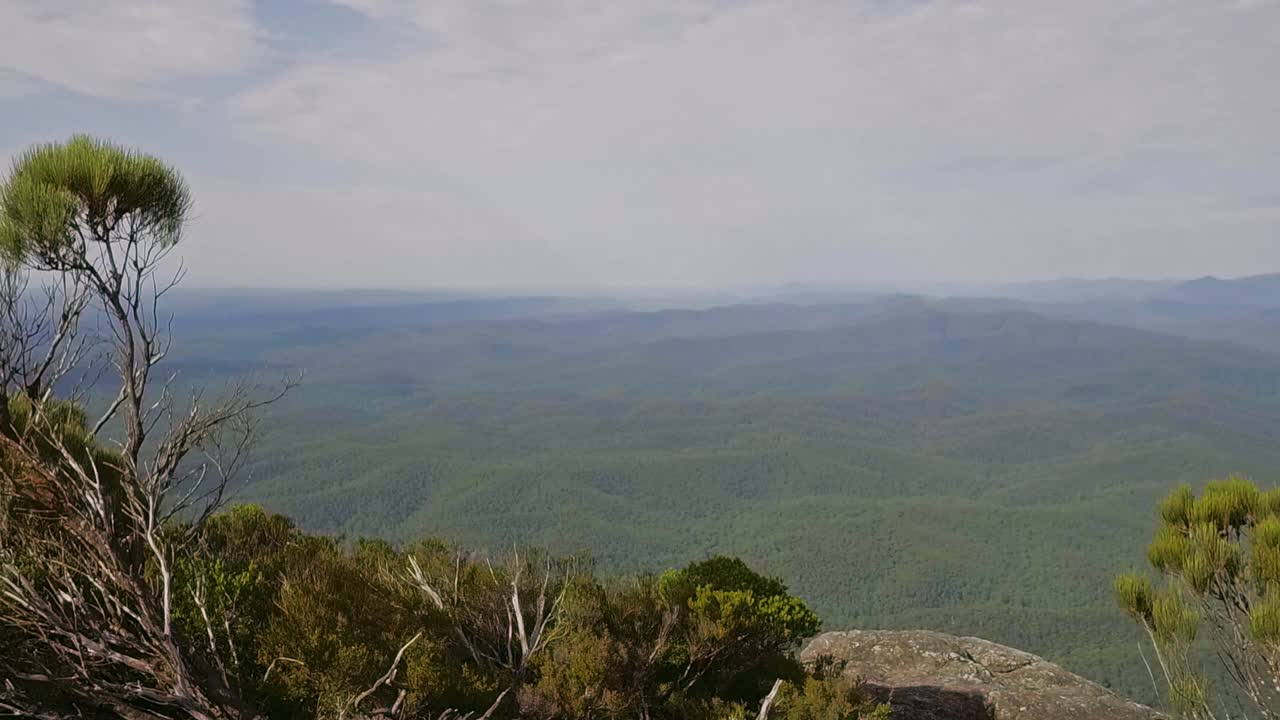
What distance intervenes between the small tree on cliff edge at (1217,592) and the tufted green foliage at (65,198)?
1480cm

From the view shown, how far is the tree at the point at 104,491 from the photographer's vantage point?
756 cm

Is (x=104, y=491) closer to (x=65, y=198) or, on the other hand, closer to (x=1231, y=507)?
(x=65, y=198)

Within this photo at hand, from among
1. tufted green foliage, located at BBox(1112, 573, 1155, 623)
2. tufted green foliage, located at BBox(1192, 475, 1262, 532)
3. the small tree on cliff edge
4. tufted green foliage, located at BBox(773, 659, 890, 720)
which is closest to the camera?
the small tree on cliff edge

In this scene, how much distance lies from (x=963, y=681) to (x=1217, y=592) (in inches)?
357

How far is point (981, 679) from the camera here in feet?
58.3

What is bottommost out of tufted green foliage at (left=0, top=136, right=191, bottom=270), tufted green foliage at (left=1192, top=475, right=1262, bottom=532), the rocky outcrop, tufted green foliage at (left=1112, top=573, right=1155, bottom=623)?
the rocky outcrop

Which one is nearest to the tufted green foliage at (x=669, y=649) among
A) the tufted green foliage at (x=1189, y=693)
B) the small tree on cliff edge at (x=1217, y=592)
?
the tufted green foliage at (x=1189, y=693)

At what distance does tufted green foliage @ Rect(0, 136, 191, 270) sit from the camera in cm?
868

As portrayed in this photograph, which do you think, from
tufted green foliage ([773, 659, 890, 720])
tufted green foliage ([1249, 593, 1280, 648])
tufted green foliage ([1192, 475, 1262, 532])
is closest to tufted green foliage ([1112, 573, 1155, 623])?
tufted green foliage ([1192, 475, 1262, 532])

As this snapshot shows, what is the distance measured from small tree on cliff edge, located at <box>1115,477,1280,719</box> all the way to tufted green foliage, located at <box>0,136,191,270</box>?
1480cm

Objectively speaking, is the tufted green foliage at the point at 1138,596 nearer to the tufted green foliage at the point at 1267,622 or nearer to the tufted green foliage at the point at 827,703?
the tufted green foliage at the point at 1267,622

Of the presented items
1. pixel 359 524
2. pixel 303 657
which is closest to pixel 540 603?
pixel 303 657

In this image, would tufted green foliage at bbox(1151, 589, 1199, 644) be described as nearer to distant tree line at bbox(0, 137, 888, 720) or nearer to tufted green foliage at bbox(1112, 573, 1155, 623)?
tufted green foliage at bbox(1112, 573, 1155, 623)

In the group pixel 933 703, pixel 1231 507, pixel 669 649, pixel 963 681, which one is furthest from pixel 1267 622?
pixel 963 681
